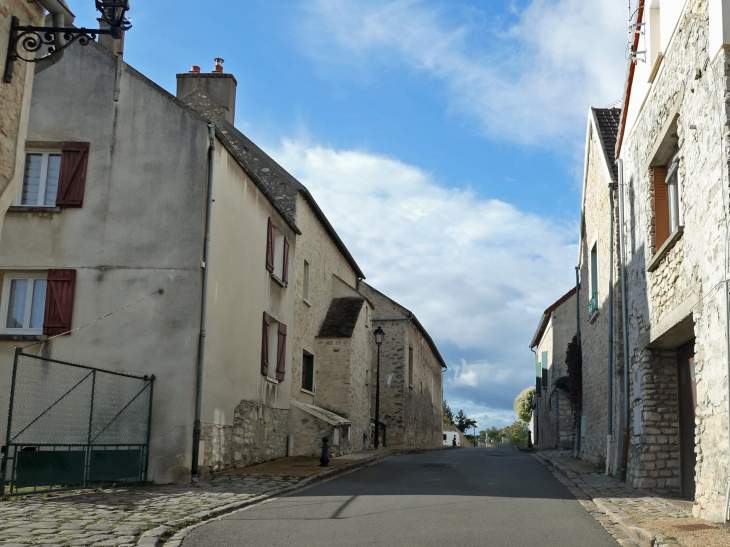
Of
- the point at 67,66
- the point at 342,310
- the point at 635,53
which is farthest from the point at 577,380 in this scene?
the point at 67,66

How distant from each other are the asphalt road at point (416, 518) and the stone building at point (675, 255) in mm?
1506

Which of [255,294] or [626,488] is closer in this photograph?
[626,488]

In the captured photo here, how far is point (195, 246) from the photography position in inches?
492

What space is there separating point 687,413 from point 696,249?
309 centimetres

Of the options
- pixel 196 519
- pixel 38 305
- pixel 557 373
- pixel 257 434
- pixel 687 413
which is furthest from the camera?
pixel 557 373

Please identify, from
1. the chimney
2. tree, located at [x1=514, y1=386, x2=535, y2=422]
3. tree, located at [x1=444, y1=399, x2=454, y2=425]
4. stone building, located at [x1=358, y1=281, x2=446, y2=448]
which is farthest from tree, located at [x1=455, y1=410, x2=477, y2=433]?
the chimney

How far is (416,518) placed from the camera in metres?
8.12

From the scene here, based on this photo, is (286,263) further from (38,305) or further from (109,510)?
(109,510)

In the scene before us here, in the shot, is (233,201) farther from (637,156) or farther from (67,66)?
(637,156)

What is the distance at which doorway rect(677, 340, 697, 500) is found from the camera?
33.3 feet

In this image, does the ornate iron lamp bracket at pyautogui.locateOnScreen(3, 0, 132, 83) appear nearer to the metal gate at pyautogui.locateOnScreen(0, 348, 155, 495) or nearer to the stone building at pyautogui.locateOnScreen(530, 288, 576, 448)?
the metal gate at pyautogui.locateOnScreen(0, 348, 155, 495)

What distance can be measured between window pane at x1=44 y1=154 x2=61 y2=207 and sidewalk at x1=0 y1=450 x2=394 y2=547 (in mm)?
5229

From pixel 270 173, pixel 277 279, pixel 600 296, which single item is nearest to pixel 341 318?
pixel 270 173

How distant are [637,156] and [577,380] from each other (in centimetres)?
905
